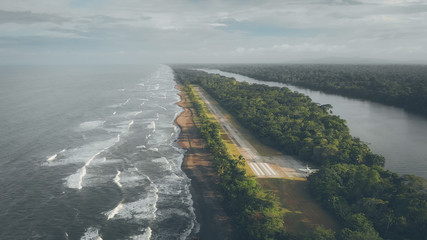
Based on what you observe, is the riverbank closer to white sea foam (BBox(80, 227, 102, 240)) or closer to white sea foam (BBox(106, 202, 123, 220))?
white sea foam (BBox(106, 202, 123, 220))

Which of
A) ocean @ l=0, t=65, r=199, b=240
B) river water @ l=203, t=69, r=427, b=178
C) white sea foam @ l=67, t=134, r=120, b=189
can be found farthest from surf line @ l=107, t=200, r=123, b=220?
river water @ l=203, t=69, r=427, b=178

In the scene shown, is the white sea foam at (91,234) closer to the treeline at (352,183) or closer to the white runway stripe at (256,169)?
the white runway stripe at (256,169)

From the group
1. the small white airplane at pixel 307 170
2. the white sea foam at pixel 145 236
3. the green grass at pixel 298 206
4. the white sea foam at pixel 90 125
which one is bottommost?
the white sea foam at pixel 145 236

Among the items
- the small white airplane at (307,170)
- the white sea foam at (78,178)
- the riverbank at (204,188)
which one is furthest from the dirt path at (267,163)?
the white sea foam at (78,178)

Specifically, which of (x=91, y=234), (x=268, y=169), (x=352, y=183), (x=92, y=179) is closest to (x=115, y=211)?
(x=91, y=234)

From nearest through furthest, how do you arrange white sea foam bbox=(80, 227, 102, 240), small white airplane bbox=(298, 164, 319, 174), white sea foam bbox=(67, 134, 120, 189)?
white sea foam bbox=(80, 227, 102, 240) < white sea foam bbox=(67, 134, 120, 189) < small white airplane bbox=(298, 164, 319, 174)

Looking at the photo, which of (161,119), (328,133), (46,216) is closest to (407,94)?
(328,133)

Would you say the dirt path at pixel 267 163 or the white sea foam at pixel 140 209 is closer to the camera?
the white sea foam at pixel 140 209

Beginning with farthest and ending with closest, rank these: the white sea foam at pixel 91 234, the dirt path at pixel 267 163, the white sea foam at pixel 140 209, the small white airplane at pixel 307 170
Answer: the small white airplane at pixel 307 170
the dirt path at pixel 267 163
the white sea foam at pixel 140 209
the white sea foam at pixel 91 234
